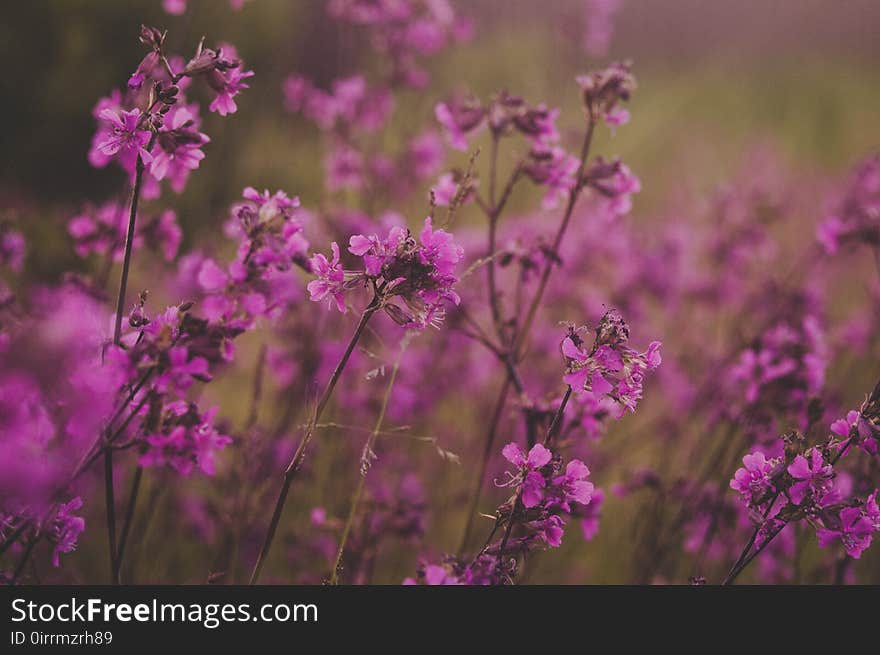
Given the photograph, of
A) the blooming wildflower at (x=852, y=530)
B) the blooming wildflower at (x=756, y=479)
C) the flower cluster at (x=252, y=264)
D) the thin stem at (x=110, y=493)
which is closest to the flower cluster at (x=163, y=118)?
the flower cluster at (x=252, y=264)

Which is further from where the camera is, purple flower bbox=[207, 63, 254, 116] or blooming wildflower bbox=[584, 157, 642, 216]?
blooming wildflower bbox=[584, 157, 642, 216]

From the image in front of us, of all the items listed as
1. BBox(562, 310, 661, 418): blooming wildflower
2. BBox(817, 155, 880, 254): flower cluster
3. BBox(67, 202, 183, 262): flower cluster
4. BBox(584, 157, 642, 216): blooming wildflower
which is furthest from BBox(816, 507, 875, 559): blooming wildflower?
BBox(67, 202, 183, 262): flower cluster

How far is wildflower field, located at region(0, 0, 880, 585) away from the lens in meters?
1.06

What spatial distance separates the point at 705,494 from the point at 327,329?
124cm

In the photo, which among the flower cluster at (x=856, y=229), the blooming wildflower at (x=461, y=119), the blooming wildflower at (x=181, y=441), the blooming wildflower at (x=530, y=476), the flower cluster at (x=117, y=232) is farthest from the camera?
the flower cluster at (x=856, y=229)

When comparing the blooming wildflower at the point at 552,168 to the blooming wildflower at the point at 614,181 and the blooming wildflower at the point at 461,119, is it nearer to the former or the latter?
the blooming wildflower at the point at 614,181

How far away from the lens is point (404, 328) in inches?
44.8

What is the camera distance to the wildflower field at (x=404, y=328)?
106 centimetres

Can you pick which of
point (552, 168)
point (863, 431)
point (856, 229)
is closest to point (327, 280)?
point (552, 168)

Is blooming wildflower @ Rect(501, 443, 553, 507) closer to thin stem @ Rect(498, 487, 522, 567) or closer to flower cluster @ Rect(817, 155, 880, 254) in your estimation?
thin stem @ Rect(498, 487, 522, 567)

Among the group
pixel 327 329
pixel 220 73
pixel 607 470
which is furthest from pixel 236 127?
pixel 220 73

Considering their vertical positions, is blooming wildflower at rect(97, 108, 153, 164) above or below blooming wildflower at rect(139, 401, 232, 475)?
above

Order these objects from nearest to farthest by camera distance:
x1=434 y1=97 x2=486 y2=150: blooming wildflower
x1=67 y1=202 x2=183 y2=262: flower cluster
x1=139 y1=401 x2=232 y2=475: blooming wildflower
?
1. x1=139 y1=401 x2=232 y2=475: blooming wildflower
2. x1=67 y1=202 x2=183 y2=262: flower cluster
3. x1=434 y1=97 x2=486 y2=150: blooming wildflower
